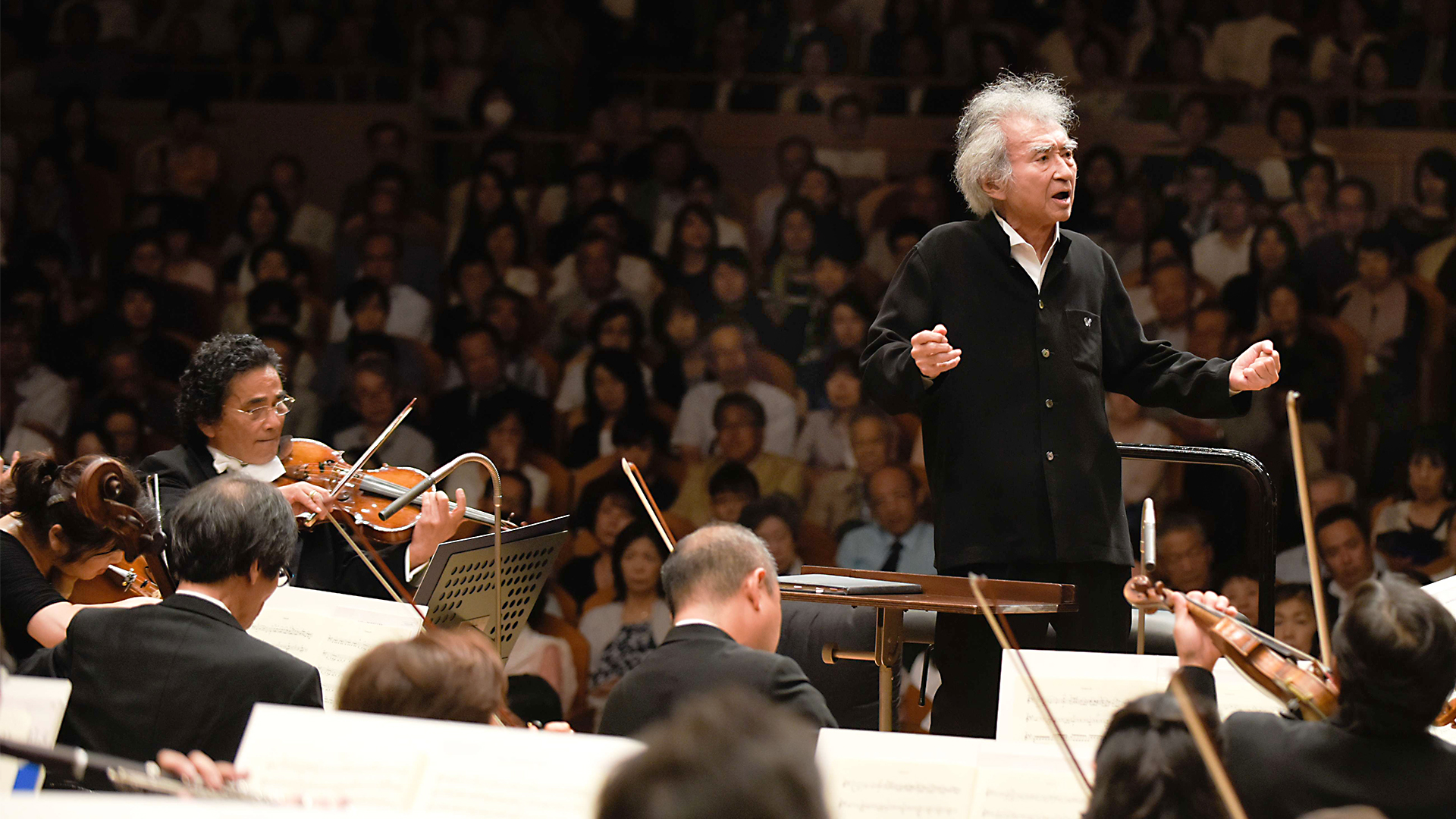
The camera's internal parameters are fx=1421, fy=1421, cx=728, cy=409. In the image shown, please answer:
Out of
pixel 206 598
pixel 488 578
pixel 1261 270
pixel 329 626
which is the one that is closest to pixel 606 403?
pixel 1261 270

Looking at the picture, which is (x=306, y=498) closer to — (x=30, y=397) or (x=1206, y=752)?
(x=1206, y=752)

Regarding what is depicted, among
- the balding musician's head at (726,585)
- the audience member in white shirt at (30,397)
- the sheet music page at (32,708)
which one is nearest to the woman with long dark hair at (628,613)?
the audience member in white shirt at (30,397)

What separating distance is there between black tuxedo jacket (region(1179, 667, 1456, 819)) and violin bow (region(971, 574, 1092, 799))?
0.65 ft

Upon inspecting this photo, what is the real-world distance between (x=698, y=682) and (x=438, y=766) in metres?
0.60

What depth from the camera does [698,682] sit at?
7.73 feet

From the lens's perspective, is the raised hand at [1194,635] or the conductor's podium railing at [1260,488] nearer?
the raised hand at [1194,635]

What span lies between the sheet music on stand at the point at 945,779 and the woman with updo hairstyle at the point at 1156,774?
0.40m

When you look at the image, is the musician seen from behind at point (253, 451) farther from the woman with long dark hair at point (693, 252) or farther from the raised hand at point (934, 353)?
the woman with long dark hair at point (693, 252)

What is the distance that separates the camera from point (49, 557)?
296 centimetres

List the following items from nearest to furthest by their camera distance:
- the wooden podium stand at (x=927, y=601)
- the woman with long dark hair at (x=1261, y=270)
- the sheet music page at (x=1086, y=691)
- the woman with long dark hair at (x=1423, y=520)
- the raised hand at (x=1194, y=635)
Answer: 1. the raised hand at (x=1194, y=635)
2. the sheet music page at (x=1086, y=691)
3. the wooden podium stand at (x=927, y=601)
4. the woman with long dark hair at (x=1423, y=520)
5. the woman with long dark hair at (x=1261, y=270)

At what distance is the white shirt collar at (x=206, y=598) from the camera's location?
244cm

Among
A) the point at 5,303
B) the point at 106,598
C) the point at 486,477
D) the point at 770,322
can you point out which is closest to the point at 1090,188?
the point at 770,322

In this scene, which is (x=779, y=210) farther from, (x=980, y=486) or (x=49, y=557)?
(x=49, y=557)

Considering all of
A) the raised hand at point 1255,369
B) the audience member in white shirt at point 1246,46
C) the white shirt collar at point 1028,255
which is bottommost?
the raised hand at point 1255,369
